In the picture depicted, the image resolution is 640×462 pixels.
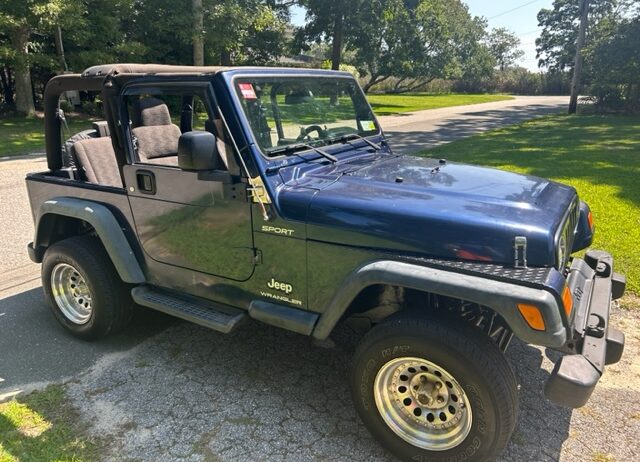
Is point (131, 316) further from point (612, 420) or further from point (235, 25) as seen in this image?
point (235, 25)

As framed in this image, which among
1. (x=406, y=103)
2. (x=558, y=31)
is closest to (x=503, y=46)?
(x=558, y=31)

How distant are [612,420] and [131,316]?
3326 mm

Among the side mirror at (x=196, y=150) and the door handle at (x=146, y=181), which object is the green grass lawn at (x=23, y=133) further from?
the side mirror at (x=196, y=150)

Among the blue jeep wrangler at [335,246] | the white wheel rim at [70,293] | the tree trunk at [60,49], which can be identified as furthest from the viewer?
the tree trunk at [60,49]

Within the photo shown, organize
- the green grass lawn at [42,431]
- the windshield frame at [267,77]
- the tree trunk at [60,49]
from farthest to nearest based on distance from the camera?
the tree trunk at [60,49], the windshield frame at [267,77], the green grass lawn at [42,431]

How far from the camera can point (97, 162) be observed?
3.84m

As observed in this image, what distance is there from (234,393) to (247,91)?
188cm

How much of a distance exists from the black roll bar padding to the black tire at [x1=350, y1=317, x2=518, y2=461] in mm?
2529

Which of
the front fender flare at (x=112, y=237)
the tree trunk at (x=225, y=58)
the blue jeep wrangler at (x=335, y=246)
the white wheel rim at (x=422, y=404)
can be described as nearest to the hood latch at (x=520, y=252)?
the blue jeep wrangler at (x=335, y=246)

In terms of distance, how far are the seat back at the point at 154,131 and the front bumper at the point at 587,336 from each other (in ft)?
9.06

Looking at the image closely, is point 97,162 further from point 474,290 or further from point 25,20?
point 25,20

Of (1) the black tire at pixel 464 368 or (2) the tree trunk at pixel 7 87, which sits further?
(2) the tree trunk at pixel 7 87

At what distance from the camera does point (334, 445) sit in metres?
2.62

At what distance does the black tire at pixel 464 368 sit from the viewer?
2.21 metres
